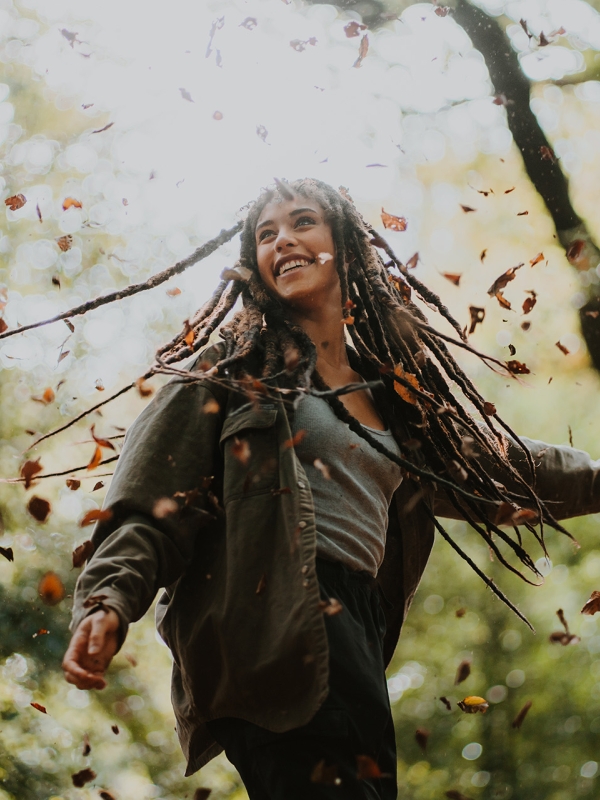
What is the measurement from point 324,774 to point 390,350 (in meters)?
1.37

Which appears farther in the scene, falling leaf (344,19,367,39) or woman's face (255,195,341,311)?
falling leaf (344,19,367,39)

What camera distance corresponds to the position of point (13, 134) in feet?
22.5

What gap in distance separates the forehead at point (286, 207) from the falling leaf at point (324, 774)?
1.64 metres

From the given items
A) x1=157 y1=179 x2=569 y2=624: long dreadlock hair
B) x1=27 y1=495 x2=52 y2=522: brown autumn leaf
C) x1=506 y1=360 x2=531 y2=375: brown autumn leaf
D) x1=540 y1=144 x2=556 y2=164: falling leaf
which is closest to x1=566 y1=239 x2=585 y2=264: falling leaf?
x1=540 y1=144 x2=556 y2=164: falling leaf

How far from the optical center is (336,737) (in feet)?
4.84

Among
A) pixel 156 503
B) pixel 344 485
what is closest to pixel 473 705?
pixel 344 485

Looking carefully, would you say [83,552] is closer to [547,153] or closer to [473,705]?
[473,705]

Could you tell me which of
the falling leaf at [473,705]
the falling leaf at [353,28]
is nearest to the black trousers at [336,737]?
the falling leaf at [473,705]

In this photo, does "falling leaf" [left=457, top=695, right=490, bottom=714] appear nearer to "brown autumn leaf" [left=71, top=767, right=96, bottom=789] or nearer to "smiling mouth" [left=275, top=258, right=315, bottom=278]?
"brown autumn leaf" [left=71, top=767, right=96, bottom=789]

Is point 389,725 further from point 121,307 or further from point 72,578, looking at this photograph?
point 121,307

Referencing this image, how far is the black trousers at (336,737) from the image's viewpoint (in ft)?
4.72

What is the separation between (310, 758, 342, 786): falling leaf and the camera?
142 centimetres

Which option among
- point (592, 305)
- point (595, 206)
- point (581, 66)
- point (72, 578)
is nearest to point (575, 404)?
point (595, 206)

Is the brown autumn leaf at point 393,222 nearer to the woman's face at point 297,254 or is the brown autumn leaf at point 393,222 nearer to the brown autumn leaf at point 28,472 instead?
the woman's face at point 297,254
